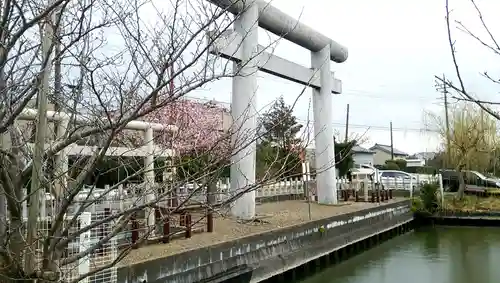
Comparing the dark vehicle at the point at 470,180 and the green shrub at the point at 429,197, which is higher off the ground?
the dark vehicle at the point at 470,180

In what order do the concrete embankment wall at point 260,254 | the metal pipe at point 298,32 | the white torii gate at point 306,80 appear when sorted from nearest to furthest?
the concrete embankment wall at point 260,254
the white torii gate at point 306,80
the metal pipe at point 298,32

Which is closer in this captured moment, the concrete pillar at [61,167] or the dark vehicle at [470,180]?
the concrete pillar at [61,167]

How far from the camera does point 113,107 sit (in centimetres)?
243

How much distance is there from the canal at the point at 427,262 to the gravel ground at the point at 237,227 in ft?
4.10

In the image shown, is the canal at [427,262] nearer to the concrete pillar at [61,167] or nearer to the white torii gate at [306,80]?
the white torii gate at [306,80]

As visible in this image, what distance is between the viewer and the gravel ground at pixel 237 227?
21.9 feet

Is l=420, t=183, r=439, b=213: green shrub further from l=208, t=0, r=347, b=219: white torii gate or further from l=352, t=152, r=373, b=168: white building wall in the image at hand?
l=352, t=152, r=373, b=168: white building wall

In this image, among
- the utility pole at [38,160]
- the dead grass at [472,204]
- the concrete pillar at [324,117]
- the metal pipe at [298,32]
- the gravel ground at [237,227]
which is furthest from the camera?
the dead grass at [472,204]

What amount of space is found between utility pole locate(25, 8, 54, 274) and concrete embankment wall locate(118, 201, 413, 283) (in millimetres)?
3399

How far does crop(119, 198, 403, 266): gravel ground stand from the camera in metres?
6.69

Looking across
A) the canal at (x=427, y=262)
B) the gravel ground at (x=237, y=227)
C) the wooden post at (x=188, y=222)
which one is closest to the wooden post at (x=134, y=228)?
the wooden post at (x=188, y=222)

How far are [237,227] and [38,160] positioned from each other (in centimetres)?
737

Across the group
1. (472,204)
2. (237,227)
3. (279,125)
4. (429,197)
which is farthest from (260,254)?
(472,204)

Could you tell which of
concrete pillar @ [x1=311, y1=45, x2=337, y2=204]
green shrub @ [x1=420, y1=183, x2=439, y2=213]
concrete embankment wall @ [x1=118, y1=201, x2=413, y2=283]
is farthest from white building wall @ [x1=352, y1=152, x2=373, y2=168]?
concrete embankment wall @ [x1=118, y1=201, x2=413, y2=283]
